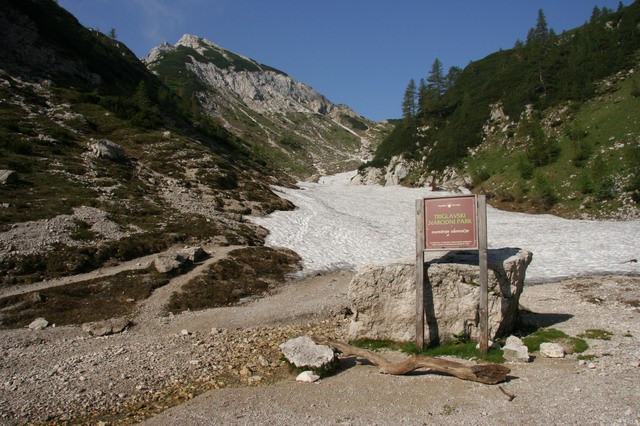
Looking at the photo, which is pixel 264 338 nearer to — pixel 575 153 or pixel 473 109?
pixel 575 153

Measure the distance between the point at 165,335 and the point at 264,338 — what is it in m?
3.96

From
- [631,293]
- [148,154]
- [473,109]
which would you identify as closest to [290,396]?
[631,293]

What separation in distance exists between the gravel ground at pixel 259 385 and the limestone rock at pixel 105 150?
26.5 metres

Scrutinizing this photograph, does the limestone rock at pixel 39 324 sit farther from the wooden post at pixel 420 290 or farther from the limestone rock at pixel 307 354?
the wooden post at pixel 420 290

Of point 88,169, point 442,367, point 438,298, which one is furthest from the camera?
point 88,169

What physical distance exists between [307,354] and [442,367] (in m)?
3.87

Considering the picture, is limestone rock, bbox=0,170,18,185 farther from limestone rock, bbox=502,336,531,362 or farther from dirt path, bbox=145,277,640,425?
limestone rock, bbox=502,336,531,362

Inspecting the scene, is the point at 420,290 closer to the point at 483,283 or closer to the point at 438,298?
the point at 438,298

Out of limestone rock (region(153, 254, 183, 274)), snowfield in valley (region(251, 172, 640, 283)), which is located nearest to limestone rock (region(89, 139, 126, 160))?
snowfield in valley (region(251, 172, 640, 283))

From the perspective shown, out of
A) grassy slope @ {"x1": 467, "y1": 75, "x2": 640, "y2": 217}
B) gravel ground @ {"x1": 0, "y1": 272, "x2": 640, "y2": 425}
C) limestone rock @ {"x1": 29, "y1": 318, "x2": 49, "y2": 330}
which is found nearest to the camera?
gravel ground @ {"x1": 0, "y1": 272, "x2": 640, "y2": 425}

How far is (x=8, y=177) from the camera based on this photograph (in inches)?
1003

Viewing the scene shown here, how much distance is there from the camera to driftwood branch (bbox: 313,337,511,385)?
888 centimetres

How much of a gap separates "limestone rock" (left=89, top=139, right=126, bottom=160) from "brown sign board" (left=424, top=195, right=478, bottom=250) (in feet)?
116

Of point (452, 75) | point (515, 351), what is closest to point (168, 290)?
point (515, 351)
